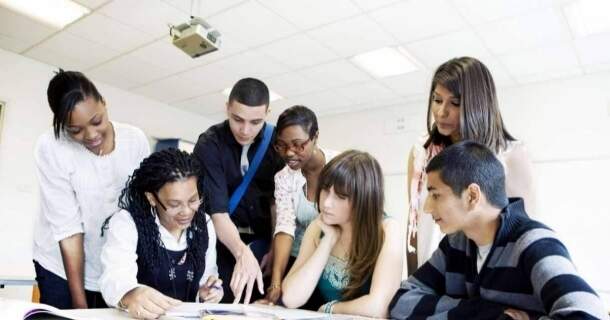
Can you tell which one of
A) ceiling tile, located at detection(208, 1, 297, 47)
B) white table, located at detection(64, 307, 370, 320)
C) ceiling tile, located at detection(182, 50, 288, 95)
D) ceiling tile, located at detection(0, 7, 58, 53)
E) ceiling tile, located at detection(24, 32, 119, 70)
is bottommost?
white table, located at detection(64, 307, 370, 320)

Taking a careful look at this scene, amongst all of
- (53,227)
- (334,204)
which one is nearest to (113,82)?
(53,227)

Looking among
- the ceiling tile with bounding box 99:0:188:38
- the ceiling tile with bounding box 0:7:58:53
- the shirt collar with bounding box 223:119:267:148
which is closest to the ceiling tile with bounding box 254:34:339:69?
the ceiling tile with bounding box 99:0:188:38

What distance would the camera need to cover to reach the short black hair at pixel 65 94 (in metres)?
1.25

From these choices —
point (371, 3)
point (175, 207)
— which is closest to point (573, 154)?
point (371, 3)

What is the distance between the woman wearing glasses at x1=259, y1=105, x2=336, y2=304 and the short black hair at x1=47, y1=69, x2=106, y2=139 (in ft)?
1.95

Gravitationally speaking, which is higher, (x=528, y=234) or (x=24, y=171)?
(x=24, y=171)

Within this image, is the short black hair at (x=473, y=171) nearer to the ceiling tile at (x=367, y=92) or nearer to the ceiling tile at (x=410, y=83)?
the ceiling tile at (x=410, y=83)

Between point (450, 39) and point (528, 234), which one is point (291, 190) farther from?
point (450, 39)

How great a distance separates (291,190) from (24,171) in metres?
3.84

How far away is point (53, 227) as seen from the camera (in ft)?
4.19

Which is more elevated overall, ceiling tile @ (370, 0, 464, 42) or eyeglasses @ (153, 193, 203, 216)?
ceiling tile @ (370, 0, 464, 42)

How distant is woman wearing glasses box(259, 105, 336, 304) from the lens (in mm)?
1438

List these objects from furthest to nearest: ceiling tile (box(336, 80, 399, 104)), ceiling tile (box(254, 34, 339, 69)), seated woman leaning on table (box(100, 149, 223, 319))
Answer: ceiling tile (box(336, 80, 399, 104))
ceiling tile (box(254, 34, 339, 69))
seated woman leaning on table (box(100, 149, 223, 319))

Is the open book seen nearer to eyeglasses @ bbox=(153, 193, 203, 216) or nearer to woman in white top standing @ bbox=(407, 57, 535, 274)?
eyeglasses @ bbox=(153, 193, 203, 216)
